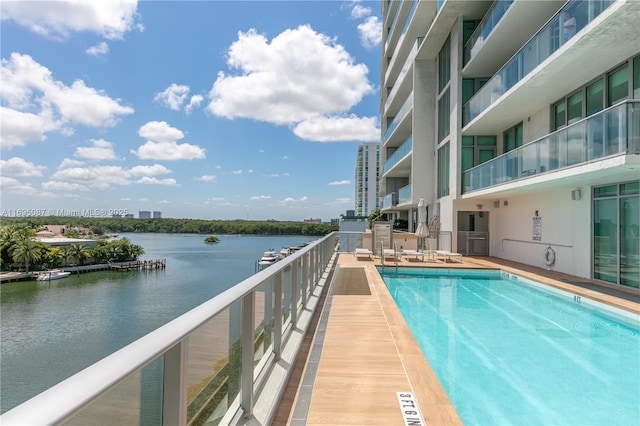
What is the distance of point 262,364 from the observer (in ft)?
9.33

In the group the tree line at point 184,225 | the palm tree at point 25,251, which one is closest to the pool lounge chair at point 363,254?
the palm tree at point 25,251

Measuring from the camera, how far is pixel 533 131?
12.9m

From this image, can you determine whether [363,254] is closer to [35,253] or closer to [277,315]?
[277,315]

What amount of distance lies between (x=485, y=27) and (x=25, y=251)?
8331cm

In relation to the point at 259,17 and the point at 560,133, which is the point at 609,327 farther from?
the point at 259,17

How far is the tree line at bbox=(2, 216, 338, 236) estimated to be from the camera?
383 ft

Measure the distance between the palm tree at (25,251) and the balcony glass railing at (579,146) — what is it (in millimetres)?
82703

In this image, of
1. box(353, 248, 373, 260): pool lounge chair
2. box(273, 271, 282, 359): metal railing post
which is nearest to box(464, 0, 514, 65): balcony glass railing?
box(353, 248, 373, 260): pool lounge chair

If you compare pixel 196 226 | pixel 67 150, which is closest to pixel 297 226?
pixel 196 226

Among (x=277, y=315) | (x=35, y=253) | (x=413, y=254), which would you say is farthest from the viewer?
(x=35, y=253)

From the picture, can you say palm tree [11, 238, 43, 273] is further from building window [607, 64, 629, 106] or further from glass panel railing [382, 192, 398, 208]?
building window [607, 64, 629, 106]

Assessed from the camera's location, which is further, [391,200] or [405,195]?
[391,200]

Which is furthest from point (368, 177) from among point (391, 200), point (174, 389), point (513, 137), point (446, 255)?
point (174, 389)

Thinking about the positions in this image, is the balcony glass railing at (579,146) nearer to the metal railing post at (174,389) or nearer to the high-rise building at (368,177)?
the metal railing post at (174,389)
